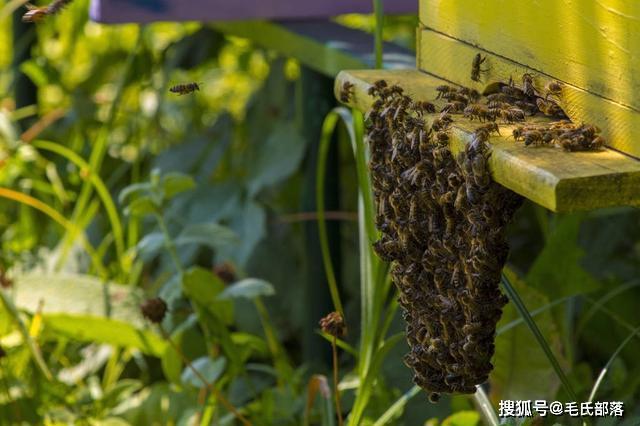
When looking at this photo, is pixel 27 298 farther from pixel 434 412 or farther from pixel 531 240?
pixel 531 240

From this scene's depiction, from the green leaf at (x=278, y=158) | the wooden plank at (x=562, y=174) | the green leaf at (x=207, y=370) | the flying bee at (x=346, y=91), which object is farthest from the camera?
the green leaf at (x=278, y=158)

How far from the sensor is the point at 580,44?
123 cm

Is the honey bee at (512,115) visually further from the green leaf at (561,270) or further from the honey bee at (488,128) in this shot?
the green leaf at (561,270)

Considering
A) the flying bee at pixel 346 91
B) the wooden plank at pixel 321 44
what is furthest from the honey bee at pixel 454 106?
the wooden plank at pixel 321 44

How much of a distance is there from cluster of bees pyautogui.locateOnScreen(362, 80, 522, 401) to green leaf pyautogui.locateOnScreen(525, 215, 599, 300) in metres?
0.74

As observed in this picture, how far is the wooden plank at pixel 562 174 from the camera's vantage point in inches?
41.0

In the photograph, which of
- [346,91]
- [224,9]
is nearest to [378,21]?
[346,91]

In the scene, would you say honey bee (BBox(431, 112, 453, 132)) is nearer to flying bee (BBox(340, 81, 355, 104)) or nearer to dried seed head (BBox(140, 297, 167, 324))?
flying bee (BBox(340, 81, 355, 104))

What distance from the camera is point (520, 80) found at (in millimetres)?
1342

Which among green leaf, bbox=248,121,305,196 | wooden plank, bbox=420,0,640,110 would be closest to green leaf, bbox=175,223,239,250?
green leaf, bbox=248,121,305,196

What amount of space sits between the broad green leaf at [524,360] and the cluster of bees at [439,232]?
636 millimetres

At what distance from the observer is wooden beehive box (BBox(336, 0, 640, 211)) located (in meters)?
1.06

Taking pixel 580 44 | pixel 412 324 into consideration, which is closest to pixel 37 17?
pixel 412 324

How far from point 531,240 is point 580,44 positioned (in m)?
1.70
